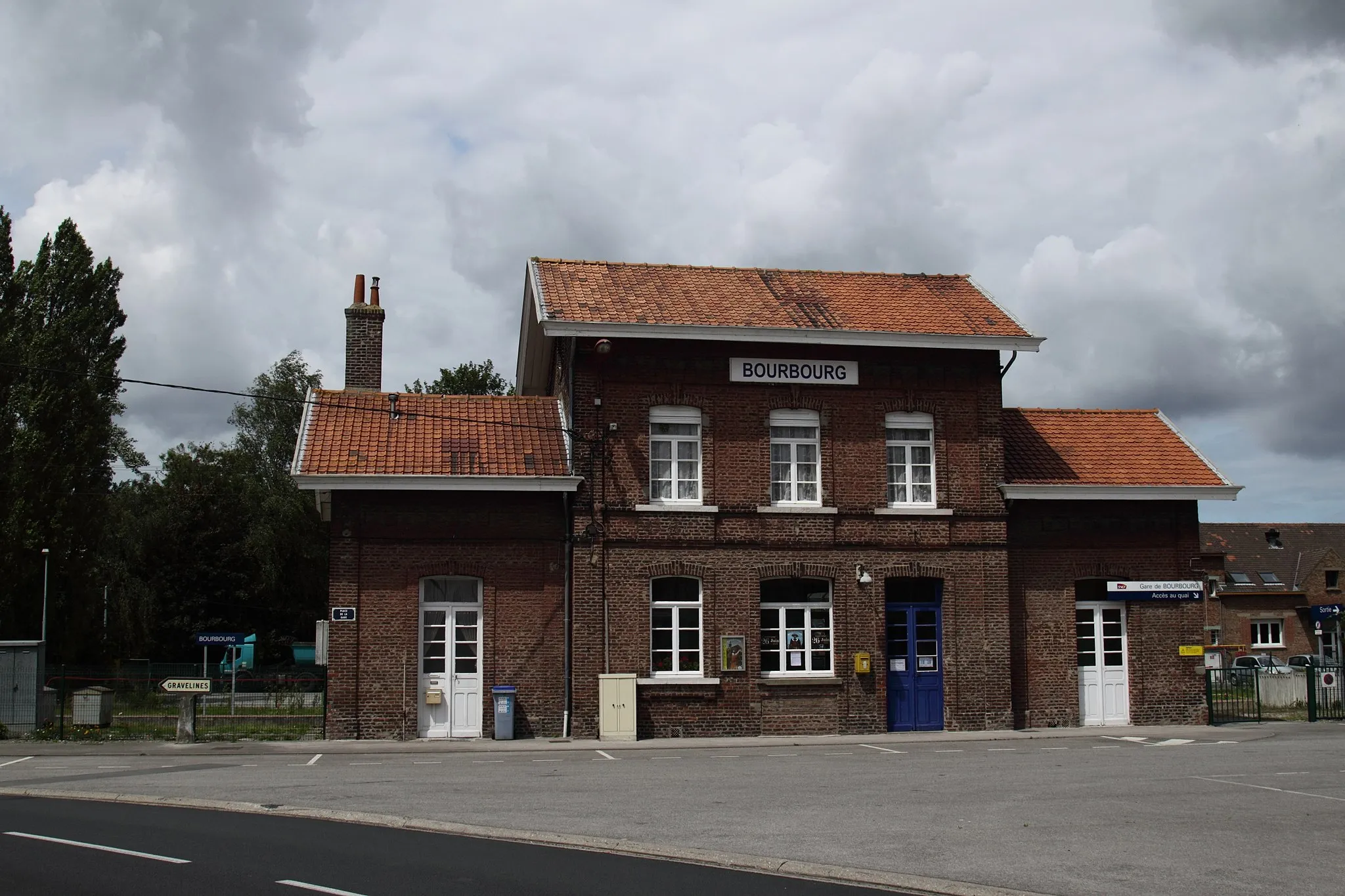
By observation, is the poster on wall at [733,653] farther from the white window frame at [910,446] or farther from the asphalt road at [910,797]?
the white window frame at [910,446]

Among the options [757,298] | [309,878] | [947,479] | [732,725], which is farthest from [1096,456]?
[309,878]

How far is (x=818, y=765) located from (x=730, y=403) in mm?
7439

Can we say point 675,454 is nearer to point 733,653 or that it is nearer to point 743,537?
point 743,537

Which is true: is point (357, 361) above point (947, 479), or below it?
above

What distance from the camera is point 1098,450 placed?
987 inches

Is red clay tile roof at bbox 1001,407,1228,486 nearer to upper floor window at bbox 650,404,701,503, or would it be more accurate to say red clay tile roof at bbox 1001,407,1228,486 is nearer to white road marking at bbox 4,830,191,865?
upper floor window at bbox 650,404,701,503

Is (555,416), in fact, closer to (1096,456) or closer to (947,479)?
(947,479)

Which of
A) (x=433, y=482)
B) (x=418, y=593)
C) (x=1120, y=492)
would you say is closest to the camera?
(x=433, y=482)

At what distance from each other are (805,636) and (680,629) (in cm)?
240

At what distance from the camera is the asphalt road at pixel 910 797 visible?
33.7ft

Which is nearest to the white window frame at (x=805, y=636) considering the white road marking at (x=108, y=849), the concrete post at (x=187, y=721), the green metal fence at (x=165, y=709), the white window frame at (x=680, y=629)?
the white window frame at (x=680, y=629)

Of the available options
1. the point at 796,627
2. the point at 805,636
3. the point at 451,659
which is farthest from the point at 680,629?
the point at 451,659

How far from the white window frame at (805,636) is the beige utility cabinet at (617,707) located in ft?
8.52

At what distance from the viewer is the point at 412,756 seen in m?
19.2
